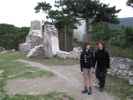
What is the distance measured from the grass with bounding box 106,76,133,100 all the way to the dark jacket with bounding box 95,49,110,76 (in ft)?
2.14

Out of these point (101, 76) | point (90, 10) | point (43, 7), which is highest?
point (43, 7)

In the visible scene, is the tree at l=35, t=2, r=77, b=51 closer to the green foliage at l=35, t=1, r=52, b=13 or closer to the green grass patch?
the green foliage at l=35, t=1, r=52, b=13

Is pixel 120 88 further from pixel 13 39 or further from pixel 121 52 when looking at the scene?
pixel 13 39

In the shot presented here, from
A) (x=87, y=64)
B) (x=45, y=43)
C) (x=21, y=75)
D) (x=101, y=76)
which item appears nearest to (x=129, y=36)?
(x=87, y=64)

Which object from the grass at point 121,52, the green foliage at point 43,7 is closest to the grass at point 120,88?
the grass at point 121,52

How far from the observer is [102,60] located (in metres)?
9.90

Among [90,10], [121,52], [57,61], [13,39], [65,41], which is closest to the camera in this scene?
[121,52]

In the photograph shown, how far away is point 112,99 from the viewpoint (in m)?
9.20

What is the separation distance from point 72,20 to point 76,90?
19.7 meters

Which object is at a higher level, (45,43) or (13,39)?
(45,43)

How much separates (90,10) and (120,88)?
2137 centimetres

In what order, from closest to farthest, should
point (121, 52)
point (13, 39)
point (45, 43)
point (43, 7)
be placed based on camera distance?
point (121, 52)
point (45, 43)
point (13, 39)
point (43, 7)

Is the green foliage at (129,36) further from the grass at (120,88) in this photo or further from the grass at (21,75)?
the grass at (21,75)

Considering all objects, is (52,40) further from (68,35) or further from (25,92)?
(25,92)
